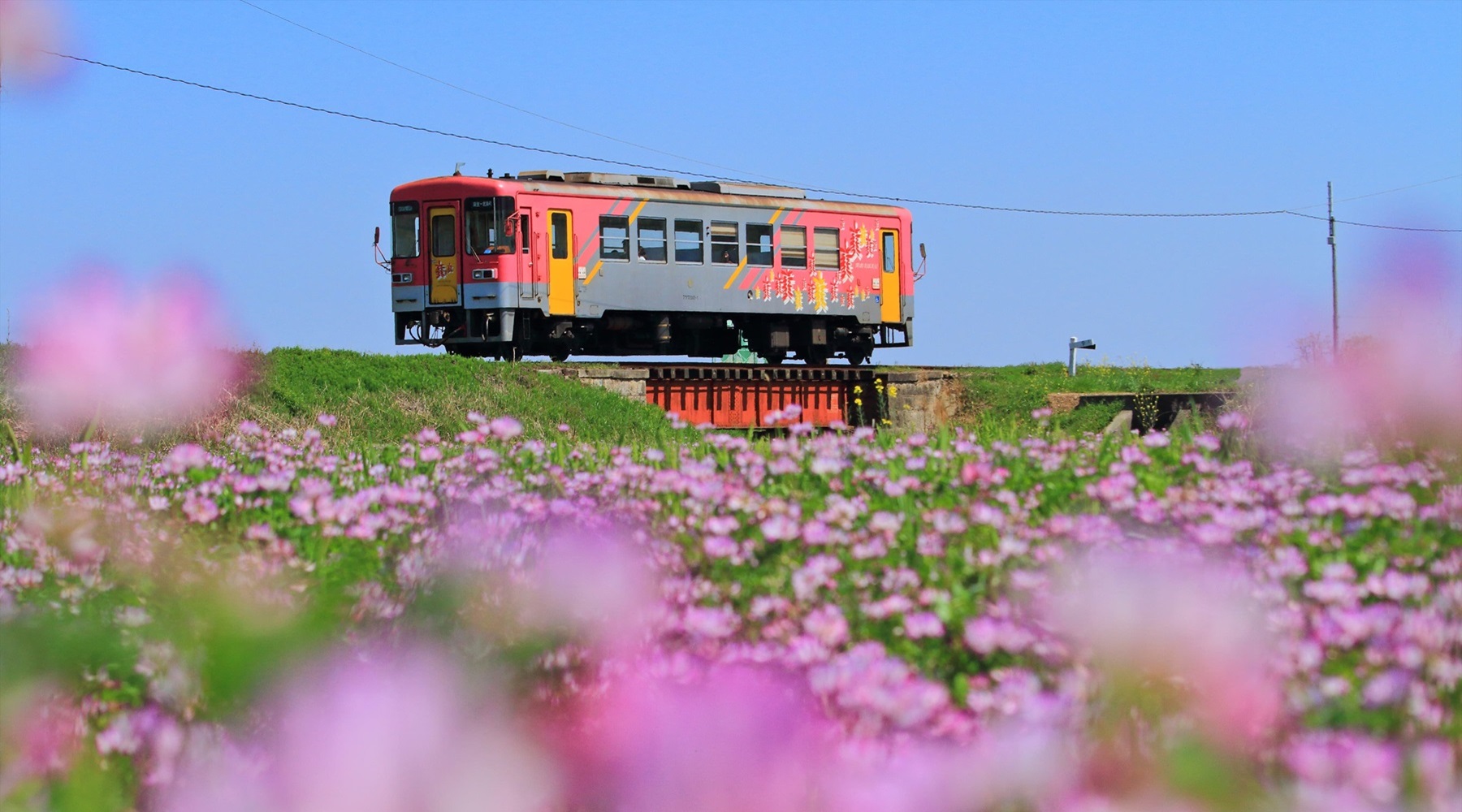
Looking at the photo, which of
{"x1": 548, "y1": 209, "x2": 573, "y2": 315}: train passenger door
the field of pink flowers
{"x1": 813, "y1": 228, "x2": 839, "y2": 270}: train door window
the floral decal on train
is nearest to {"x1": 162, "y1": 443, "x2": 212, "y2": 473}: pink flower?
the field of pink flowers

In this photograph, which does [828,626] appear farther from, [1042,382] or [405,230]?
[1042,382]

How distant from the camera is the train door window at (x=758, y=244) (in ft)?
84.7

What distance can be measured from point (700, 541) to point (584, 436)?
520 inches

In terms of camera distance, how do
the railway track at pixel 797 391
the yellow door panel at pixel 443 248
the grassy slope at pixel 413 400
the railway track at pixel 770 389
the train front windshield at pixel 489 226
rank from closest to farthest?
the grassy slope at pixel 413 400
the railway track at pixel 797 391
the train front windshield at pixel 489 226
the railway track at pixel 770 389
the yellow door panel at pixel 443 248

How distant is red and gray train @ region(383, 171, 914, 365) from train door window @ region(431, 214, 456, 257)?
0.02 meters

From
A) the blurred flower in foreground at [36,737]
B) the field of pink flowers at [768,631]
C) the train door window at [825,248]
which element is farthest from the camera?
the train door window at [825,248]

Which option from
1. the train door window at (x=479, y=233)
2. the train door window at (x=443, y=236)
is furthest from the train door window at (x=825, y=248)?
the train door window at (x=443, y=236)

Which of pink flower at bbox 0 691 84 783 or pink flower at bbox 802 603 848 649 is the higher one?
pink flower at bbox 802 603 848 649

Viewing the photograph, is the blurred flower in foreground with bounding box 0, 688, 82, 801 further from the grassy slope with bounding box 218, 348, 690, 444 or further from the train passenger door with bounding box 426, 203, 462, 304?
the train passenger door with bounding box 426, 203, 462, 304

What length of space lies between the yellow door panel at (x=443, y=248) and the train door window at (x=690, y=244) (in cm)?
399

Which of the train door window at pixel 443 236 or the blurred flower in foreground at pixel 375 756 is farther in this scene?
the train door window at pixel 443 236

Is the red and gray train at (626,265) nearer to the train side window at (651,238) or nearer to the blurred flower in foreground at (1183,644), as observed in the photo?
the train side window at (651,238)

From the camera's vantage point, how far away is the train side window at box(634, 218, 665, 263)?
24.5 metres

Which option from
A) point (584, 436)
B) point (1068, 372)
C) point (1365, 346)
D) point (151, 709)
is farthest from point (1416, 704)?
point (1068, 372)
